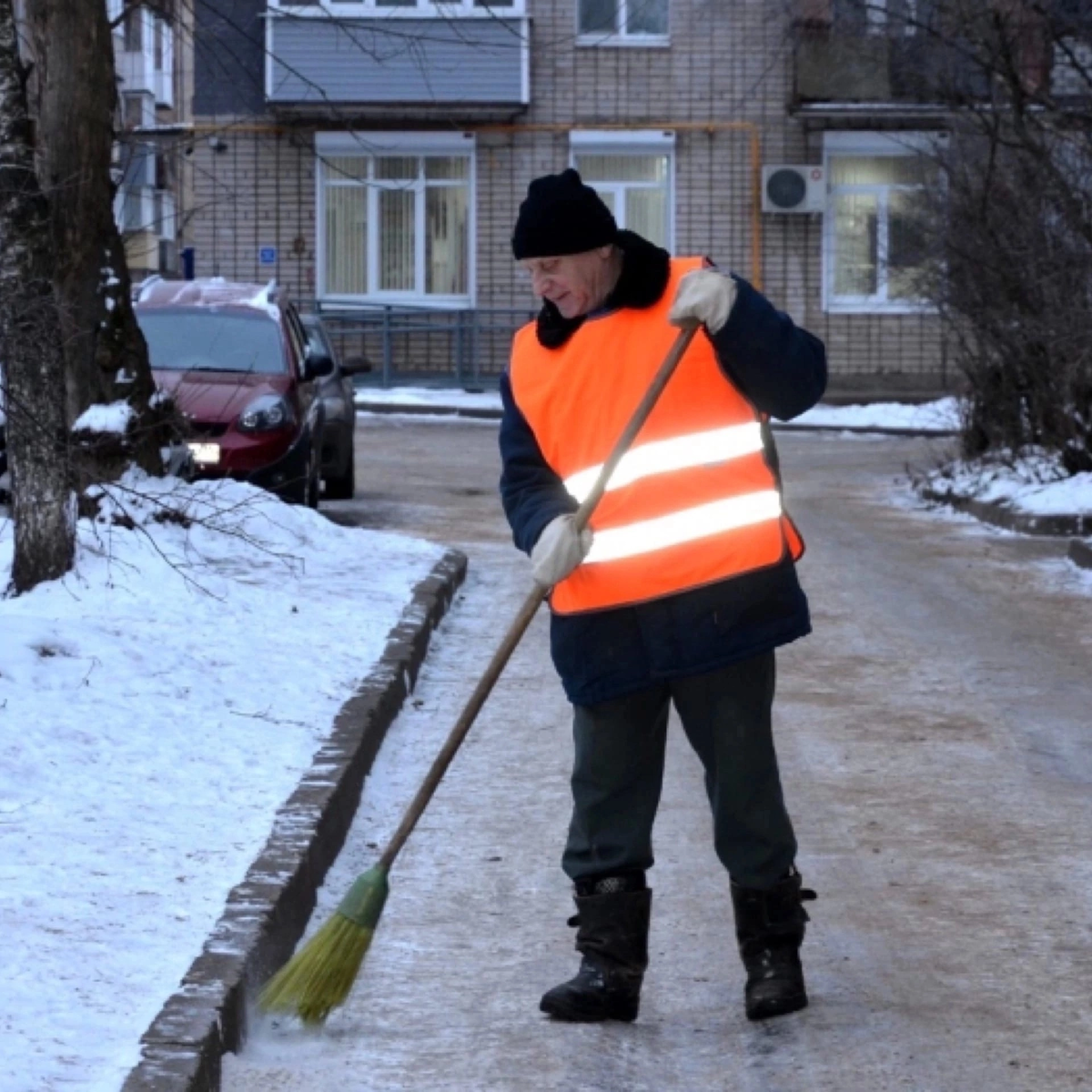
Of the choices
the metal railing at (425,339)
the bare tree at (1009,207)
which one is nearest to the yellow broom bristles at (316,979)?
the bare tree at (1009,207)

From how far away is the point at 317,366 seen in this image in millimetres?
14898

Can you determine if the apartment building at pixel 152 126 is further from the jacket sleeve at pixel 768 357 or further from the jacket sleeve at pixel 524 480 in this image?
the jacket sleeve at pixel 768 357

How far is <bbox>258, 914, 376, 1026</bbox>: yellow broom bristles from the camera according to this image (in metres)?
4.71

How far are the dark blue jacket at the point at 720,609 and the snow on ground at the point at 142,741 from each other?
1.01m

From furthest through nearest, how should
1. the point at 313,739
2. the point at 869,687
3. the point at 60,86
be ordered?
the point at 60,86 < the point at 869,687 < the point at 313,739

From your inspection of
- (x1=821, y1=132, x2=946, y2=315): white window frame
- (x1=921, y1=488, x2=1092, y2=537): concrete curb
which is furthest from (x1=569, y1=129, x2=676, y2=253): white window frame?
(x1=921, y1=488, x2=1092, y2=537): concrete curb

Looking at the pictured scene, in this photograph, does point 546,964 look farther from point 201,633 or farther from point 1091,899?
point 201,633

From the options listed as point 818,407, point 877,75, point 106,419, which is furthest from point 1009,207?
point 818,407

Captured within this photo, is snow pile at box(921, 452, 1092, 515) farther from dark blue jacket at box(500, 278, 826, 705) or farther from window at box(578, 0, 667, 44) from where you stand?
window at box(578, 0, 667, 44)

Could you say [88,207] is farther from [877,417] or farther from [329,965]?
[877,417]

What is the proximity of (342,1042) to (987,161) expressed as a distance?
12.1 m

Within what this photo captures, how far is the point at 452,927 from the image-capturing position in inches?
218

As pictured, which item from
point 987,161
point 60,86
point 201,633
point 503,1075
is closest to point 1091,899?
point 503,1075

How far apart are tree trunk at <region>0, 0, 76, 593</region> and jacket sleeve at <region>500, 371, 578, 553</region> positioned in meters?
2.42
